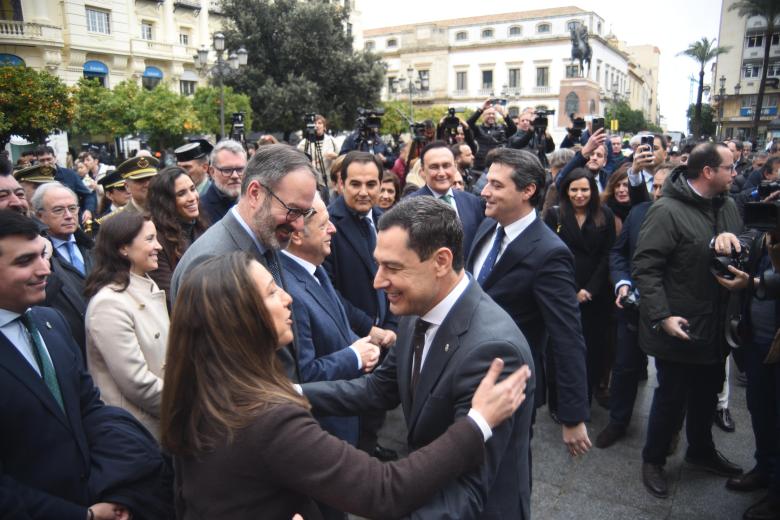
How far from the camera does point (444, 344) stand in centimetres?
181

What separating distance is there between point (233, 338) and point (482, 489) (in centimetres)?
86

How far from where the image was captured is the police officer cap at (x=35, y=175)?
5090 mm

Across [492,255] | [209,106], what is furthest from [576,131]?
[209,106]

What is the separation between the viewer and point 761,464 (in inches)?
137

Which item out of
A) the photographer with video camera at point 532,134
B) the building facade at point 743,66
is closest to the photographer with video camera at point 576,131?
the photographer with video camera at point 532,134

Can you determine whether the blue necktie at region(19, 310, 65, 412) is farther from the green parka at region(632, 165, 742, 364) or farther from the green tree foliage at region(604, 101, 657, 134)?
the green tree foliage at region(604, 101, 657, 134)

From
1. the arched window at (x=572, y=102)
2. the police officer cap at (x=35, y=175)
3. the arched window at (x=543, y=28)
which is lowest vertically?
the police officer cap at (x=35, y=175)

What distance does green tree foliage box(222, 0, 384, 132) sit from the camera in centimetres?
2670

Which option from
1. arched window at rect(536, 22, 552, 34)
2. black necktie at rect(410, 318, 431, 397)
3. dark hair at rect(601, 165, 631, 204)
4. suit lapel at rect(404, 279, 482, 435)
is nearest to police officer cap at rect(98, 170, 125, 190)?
black necktie at rect(410, 318, 431, 397)

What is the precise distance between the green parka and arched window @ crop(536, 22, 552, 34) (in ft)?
200

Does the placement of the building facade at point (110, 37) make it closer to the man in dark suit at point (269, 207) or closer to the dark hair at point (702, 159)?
the man in dark suit at point (269, 207)

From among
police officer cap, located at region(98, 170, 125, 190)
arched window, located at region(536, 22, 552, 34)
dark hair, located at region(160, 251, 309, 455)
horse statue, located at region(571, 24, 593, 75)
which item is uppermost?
arched window, located at region(536, 22, 552, 34)

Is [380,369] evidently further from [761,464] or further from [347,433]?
[761,464]

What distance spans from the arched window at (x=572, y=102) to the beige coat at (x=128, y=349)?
4982cm
